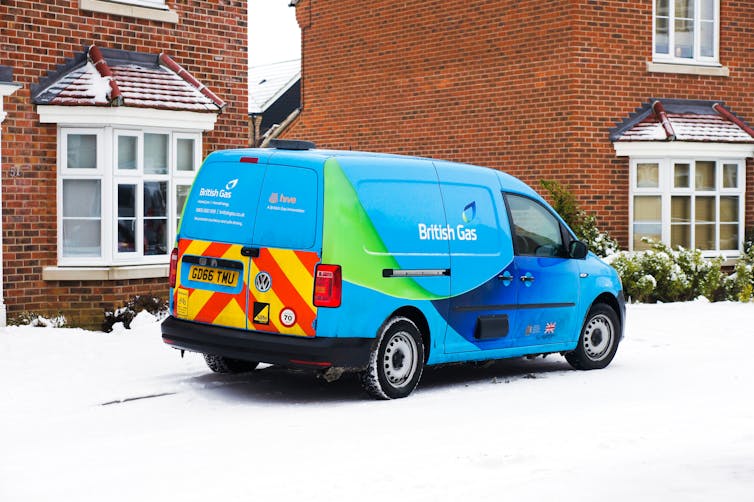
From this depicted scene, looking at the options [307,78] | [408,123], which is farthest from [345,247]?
[307,78]

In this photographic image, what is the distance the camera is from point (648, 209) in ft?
61.9

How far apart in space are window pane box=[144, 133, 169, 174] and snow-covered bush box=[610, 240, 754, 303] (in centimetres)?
697

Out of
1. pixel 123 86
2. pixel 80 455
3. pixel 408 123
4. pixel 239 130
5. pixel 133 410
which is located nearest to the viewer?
pixel 80 455

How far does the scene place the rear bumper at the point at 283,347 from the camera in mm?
8578

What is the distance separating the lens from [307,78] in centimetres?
2327

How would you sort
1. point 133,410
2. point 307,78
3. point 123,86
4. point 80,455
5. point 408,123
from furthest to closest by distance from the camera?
point 307,78, point 408,123, point 123,86, point 133,410, point 80,455

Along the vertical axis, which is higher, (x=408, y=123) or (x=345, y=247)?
(x=408, y=123)

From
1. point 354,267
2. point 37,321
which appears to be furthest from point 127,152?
point 354,267

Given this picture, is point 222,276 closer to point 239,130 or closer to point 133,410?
point 133,410

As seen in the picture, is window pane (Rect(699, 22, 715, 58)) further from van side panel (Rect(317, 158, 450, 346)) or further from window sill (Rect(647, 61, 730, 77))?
van side panel (Rect(317, 158, 450, 346))

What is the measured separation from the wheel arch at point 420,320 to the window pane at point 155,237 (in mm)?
5782

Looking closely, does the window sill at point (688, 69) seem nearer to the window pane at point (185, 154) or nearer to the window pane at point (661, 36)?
the window pane at point (661, 36)

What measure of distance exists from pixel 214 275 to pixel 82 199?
508cm

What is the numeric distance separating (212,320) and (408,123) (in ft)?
40.9
